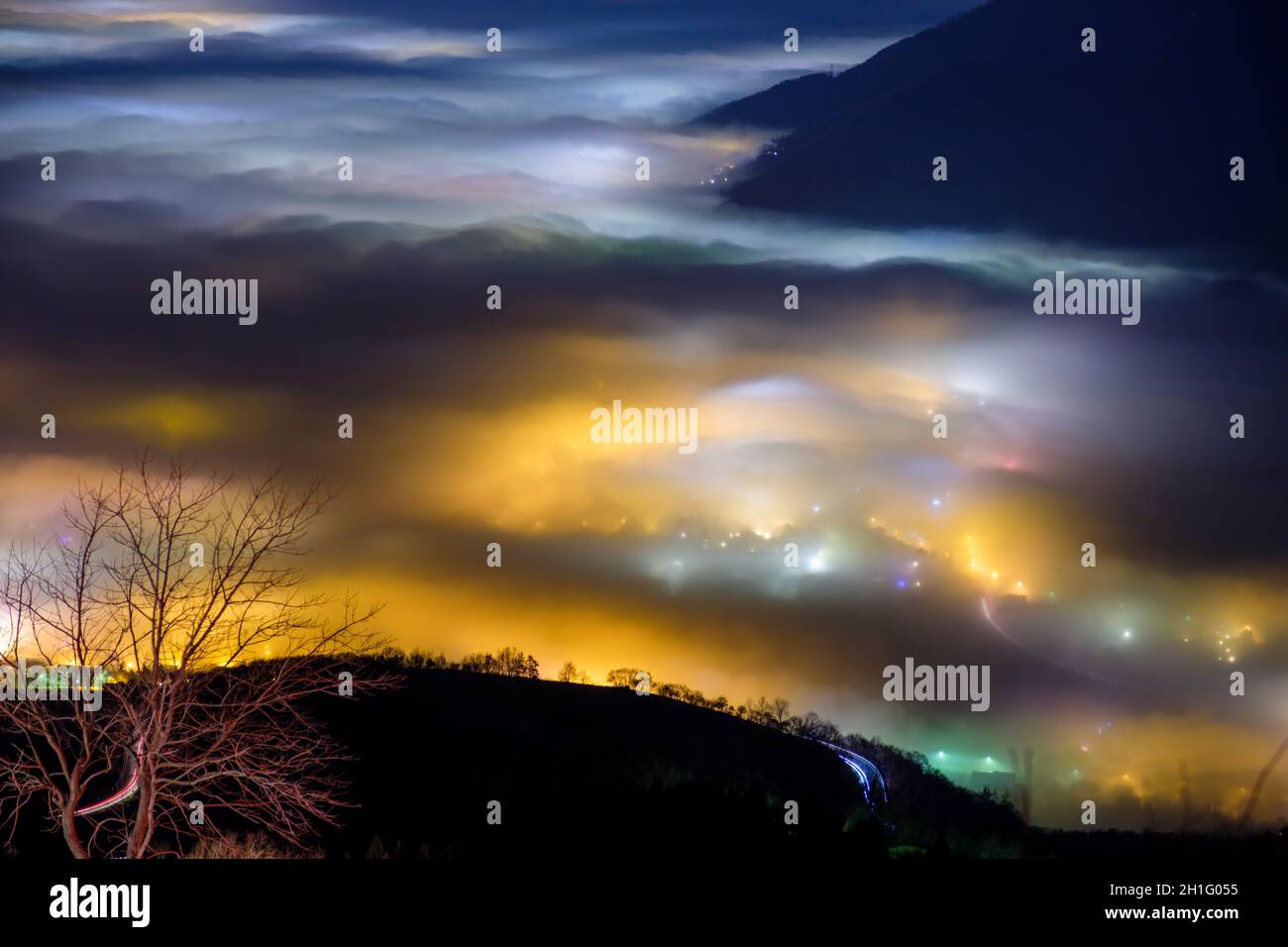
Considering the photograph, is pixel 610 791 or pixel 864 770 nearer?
pixel 610 791

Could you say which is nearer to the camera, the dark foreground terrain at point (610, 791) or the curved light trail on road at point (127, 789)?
the curved light trail on road at point (127, 789)

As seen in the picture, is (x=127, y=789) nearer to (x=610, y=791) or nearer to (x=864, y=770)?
(x=610, y=791)

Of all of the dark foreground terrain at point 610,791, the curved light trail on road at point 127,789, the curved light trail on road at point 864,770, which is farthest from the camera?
the curved light trail on road at point 864,770

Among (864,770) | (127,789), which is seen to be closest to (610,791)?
(864,770)

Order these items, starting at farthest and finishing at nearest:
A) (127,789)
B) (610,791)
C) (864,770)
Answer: (864,770), (610,791), (127,789)

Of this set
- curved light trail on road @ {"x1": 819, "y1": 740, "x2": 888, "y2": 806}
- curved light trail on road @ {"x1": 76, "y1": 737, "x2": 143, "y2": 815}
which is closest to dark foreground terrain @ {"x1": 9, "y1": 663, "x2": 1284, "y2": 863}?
curved light trail on road @ {"x1": 819, "y1": 740, "x2": 888, "y2": 806}

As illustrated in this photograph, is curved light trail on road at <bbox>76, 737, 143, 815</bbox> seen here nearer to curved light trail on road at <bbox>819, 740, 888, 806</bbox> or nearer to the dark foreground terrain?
the dark foreground terrain

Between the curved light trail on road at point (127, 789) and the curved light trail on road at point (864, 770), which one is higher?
the curved light trail on road at point (127, 789)

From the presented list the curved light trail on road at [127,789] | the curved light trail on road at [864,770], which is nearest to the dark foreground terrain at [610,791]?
the curved light trail on road at [864,770]

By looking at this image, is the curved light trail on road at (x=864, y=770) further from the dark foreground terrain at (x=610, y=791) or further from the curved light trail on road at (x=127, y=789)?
the curved light trail on road at (x=127, y=789)

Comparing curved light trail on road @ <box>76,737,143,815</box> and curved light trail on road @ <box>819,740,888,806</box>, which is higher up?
curved light trail on road @ <box>76,737,143,815</box>

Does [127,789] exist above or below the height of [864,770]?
above
